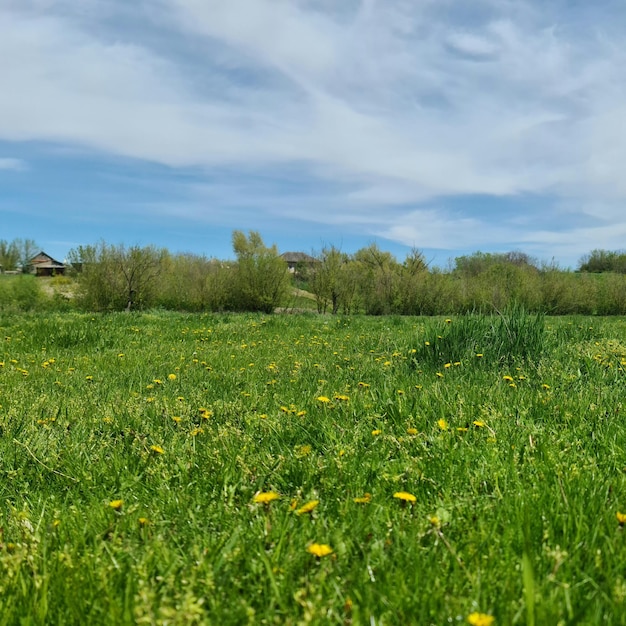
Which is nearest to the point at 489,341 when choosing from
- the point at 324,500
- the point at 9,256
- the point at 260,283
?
the point at 324,500

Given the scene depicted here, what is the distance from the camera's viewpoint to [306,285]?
28047 millimetres

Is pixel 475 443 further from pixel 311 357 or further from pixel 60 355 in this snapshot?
pixel 60 355

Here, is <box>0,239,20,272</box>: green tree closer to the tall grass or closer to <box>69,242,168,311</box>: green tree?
<box>69,242,168,311</box>: green tree

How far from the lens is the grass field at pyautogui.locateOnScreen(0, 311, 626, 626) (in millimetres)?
1310

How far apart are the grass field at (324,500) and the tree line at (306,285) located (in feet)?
66.1

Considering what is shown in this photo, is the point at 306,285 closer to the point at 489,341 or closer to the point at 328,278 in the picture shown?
the point at 328,278

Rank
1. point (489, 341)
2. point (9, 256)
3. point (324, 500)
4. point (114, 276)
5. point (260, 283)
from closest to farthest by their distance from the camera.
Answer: point (324, 500)
point (489, 341)
point (114, 276)
point (260, 283)
point (9, 256)

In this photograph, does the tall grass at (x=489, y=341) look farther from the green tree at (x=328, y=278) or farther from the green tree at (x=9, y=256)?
the green tree at (x=9, y=256)

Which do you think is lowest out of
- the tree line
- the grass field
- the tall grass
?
the grass field

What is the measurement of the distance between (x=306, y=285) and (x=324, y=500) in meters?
26.1

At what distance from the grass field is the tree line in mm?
20143

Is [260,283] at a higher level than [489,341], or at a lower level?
higher

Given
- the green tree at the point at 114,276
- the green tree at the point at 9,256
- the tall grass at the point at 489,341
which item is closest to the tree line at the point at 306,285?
the green tree at the point at 114,276

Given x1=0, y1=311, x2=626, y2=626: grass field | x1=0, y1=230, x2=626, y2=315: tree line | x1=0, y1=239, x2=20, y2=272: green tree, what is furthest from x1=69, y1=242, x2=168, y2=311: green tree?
x1=0, y1=239, x2=20, y2=272: green tree
